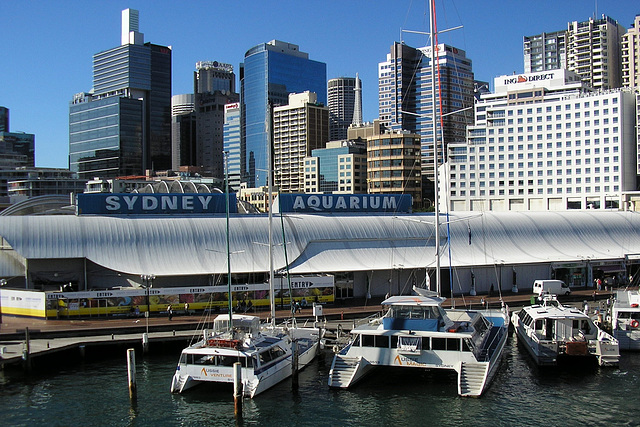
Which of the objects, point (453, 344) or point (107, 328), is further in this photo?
point (107, 328)

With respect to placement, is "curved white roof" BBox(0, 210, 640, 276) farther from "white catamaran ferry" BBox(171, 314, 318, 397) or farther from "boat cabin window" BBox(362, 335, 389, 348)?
"white catamaran ferry" BBox(171, 314, 318, 397)

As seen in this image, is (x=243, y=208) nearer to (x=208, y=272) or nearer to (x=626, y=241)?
(x=208, y=272)

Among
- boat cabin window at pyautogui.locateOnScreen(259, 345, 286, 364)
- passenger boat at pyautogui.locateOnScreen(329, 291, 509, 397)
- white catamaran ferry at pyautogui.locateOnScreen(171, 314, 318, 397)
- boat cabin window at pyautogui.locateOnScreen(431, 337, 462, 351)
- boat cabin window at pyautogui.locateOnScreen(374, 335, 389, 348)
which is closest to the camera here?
white catamaran ferry at pyautogui.locateOnScreen(171, 314, 318, 397)

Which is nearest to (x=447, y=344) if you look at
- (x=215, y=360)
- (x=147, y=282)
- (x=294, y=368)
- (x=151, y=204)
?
(x=294, y=368)

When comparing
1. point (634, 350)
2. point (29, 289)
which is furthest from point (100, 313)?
point (634, 350)

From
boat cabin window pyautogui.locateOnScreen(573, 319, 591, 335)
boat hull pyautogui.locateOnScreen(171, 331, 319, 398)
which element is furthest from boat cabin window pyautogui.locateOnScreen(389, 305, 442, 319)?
boat cabin window pyautogui.locateOnScreen(573, 319, 591, 335)

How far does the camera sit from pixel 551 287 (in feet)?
210

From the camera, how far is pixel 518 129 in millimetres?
151125

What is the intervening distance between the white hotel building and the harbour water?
321 feet

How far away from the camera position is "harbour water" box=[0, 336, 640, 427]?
109ft

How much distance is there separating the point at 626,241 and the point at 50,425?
218 ft

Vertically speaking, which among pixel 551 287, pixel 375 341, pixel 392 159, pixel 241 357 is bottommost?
pixel 241 357

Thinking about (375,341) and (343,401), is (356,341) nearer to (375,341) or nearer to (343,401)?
(375,341)

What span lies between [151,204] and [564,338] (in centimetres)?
3977
